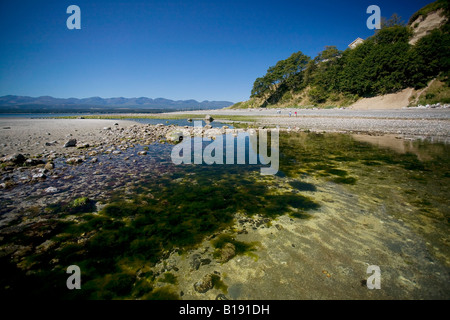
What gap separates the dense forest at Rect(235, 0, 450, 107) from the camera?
1638 inches

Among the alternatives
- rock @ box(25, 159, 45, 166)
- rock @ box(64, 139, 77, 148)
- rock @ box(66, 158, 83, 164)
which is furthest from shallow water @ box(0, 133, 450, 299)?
rock @ box(64, 139, 77, 148)

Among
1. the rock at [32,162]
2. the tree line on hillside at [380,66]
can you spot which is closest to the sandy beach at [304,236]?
the rock at [32,162]

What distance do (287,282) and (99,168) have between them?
11.1m

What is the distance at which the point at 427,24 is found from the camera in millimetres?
54281

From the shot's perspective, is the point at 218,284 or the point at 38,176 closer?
the point at 218,284

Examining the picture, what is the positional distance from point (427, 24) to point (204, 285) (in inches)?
3609

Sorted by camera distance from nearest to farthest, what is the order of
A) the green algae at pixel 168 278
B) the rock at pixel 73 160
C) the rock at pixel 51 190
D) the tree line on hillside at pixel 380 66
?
the green algae at pixel 168 278, the rock at pixel 51 190, the rock at pixel 73 160, the tree line on hillside at pixel 380 66

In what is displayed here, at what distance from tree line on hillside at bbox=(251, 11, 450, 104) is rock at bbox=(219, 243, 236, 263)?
60776mm

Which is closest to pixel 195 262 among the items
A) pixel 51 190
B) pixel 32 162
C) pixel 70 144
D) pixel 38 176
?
pixel 51 190

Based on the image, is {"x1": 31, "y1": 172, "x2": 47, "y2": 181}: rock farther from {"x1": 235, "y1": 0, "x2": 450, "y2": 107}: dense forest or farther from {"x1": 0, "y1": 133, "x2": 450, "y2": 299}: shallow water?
{"x1": 235, "y1": 0, "x2": 450, "y2": 107}: dense forest

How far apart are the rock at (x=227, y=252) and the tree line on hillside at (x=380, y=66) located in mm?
60776

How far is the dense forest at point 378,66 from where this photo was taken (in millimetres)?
41594

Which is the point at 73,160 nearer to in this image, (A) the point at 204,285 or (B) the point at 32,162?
(B) the point at 32,162

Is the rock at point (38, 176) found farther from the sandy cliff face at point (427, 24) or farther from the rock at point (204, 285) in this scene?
the sandy cliff face at point (427, 24)
